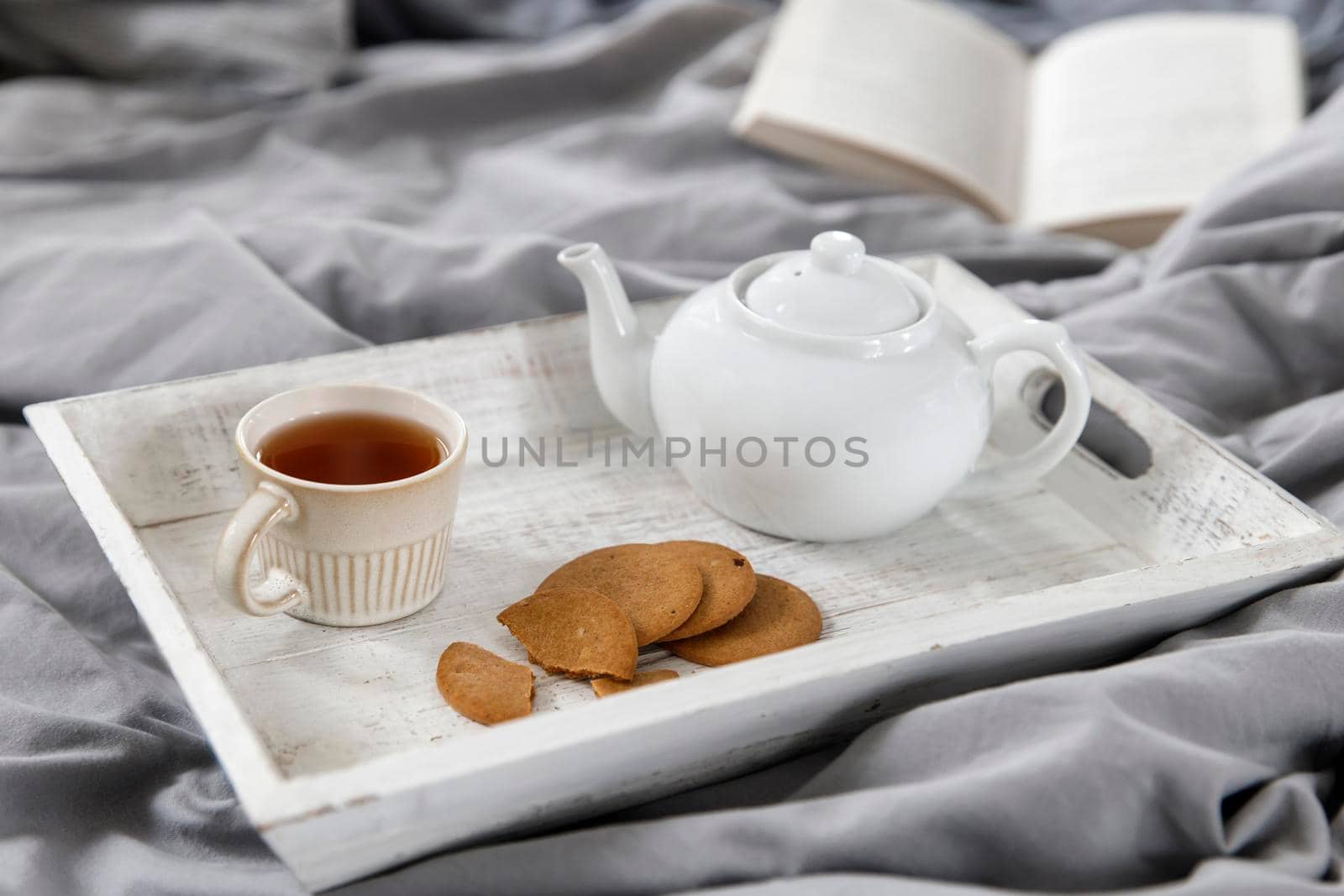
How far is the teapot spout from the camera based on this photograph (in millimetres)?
671

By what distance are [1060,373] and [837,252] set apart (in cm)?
13

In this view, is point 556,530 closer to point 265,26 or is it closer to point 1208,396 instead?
point 1208,396

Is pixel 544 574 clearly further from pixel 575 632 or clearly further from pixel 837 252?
pixel 837 252

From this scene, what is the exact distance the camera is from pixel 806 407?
0.60m

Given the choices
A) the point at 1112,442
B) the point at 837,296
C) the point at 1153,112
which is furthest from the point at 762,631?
the point at 1153,112

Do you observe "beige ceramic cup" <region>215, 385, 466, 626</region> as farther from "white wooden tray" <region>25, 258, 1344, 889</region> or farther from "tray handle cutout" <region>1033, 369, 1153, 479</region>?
"tray handle cutout" <region>1033, 369, 1153, 479</region>

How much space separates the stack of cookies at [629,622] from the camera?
1.78 ft

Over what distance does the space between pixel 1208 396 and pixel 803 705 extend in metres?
0.44

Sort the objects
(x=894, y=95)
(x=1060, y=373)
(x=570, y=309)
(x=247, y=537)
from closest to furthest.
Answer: (x=247, y=537)
(x=1060, y=373)
(x=570, y=309)
(x=894, y=95)

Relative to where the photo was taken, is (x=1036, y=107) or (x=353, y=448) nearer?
(x=353, y=448)

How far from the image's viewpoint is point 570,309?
88 centimetres

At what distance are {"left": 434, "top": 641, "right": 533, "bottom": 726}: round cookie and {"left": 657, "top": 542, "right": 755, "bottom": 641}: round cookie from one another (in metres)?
0.07

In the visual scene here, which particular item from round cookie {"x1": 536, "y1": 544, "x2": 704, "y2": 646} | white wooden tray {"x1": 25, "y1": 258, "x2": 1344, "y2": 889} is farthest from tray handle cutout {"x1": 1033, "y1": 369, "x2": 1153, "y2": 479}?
round cookie {"x1": 536, "y1": 544, "x2": 704, "y2": 646}

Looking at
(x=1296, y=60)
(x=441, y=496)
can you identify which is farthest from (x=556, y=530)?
(x=1296, y=60)
